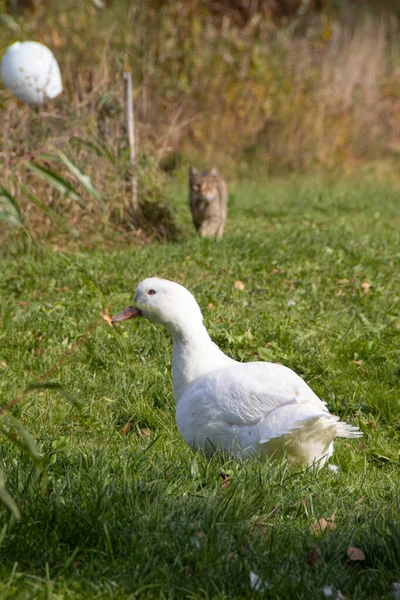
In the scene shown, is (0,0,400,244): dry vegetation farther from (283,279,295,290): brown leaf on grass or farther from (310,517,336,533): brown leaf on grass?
(310,517,336,533): brown leaf on grass

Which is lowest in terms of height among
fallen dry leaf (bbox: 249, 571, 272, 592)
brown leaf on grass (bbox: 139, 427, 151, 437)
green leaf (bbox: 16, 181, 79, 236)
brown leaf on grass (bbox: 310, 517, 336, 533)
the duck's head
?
brown leaf on grass (bbox: 139, 427, 151, 437)

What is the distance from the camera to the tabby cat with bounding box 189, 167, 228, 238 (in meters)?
7.79

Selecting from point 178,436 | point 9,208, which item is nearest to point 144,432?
point 178,436

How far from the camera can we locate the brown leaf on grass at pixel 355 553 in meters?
2.41

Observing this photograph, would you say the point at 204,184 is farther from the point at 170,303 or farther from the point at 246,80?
the point at 246,80

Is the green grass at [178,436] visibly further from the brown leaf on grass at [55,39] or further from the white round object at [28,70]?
the brown leaf on grass at [55,39]

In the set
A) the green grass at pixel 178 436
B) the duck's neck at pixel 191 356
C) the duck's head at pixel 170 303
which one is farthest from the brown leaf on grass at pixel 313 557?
the duck's head at pixel 170 303

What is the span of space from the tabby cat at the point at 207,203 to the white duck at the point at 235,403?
4.41 metres

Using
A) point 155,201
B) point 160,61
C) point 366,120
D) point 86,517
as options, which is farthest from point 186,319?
point 366,120

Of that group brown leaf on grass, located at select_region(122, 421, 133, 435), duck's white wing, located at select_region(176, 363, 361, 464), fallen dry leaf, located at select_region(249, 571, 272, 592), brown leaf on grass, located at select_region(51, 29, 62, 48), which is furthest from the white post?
fallen dry leaf, located at select_region(249, 571, 272, 592)

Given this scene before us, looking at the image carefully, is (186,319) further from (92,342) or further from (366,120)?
(366,120)

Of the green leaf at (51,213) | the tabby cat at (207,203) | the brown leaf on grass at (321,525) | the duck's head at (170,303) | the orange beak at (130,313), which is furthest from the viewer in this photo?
the tabby cat at (207,203)

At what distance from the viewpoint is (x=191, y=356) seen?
3.34 m

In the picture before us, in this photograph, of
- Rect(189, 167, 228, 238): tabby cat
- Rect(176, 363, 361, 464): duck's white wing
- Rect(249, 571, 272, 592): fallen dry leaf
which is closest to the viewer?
Rect(249, 571, 272, 592): fallen dry leaf
